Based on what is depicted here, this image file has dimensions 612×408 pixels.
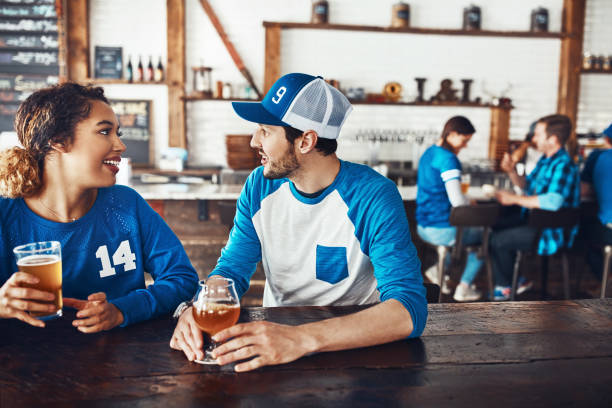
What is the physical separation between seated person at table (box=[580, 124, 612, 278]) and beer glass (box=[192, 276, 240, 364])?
3566 millimetres

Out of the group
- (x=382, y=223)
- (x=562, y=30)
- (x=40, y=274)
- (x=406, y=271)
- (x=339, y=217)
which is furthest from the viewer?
(x=562, y=30)

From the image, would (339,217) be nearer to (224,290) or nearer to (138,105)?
(224,290)

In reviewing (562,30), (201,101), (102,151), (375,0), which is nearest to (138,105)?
(201,101)

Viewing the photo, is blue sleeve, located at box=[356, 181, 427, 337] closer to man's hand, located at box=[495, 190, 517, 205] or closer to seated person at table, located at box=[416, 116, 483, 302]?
seated person at table, located at box=[416, 116, 483, 302]

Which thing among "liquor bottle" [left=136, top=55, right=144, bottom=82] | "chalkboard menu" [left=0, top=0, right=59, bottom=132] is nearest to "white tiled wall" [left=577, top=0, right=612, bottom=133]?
"liquor bottle" [left=136, top=55, right=144, bottom=82]

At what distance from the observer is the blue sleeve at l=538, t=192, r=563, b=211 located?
391 cm

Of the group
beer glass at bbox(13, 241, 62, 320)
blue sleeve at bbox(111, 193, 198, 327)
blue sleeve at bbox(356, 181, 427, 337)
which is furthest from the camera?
blue sleeve at bbox(111, 193, 198, 327)

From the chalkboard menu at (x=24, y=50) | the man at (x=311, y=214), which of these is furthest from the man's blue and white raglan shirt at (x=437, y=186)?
the chalkboard menu at (x=24, y=50)

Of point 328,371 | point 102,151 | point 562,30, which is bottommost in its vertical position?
point 328,371

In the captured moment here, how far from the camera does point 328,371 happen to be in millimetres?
1165

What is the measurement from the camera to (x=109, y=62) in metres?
6.40

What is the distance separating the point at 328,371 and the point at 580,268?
425cm

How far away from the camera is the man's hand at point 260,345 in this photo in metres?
1.17

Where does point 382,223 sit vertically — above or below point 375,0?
below
